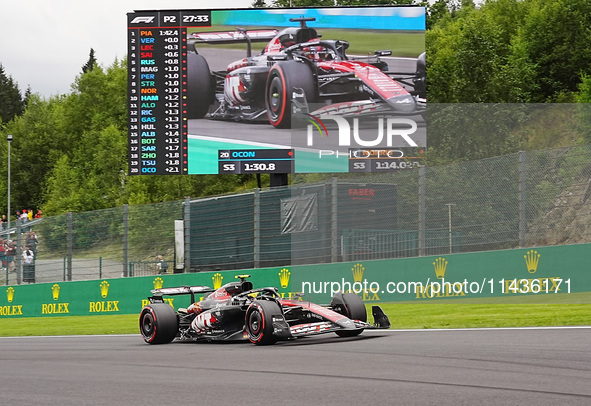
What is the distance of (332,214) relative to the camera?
17016 millimetres

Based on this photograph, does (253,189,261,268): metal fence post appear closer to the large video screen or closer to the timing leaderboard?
the large video screen

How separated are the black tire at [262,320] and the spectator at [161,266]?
1054cm

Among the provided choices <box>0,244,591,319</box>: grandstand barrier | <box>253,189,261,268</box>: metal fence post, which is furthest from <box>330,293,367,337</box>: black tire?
<box>253,189,261,268</box>: metal fence post

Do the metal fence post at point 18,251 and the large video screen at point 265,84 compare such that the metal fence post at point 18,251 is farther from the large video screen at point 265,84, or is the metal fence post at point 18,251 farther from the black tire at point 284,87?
the black tire at point 284,87

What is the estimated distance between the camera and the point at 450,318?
13.0 metres

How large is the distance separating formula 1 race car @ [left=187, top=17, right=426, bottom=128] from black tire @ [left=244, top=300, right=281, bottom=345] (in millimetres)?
13579

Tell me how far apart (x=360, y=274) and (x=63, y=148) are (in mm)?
62422

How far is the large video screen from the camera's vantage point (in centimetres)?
2388

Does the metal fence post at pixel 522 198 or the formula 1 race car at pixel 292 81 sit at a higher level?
the formula 1 race car at pixel 292 81

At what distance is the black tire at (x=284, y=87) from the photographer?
24.1 m

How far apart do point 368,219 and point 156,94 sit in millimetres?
9670

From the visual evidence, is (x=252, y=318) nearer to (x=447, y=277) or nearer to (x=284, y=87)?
(x=447, y=277)

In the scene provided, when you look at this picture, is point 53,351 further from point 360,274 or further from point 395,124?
point 395,124

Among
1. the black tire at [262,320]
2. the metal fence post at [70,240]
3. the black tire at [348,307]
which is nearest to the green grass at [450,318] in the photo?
the black tire at [348,307]
